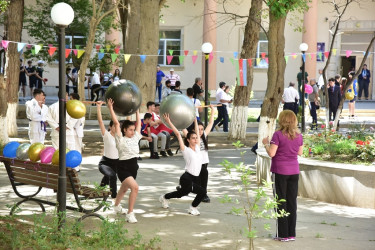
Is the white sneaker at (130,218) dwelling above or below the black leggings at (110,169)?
below

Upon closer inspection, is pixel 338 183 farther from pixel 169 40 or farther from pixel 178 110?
pixel 169 40

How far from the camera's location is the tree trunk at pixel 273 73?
14070mm

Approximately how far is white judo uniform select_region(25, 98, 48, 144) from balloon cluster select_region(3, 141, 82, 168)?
13.9 feet

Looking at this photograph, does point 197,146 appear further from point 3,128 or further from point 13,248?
point 3,128

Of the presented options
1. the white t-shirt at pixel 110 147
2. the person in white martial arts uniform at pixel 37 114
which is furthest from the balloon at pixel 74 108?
the person in white martial arts uniform at pixel 37 114

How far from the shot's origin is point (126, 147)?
Answer: 9.31m

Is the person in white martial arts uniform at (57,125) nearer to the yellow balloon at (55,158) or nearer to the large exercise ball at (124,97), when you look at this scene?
the large exercise ball at (124,97)

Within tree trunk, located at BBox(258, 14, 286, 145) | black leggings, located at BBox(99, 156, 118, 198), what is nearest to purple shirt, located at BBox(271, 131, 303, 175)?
black leggings, located at BBox(99, 156, 118, 198)

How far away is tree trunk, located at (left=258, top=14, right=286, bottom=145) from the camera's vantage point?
1407cm

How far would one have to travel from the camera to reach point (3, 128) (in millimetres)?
17359

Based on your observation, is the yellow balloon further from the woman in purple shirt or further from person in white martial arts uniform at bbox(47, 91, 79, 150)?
person in white martial arts uniform at bbox(47, 91, 79, 150)

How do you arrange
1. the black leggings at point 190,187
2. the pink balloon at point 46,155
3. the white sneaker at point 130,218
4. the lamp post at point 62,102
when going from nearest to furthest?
the lamp post at point 62,102, the white sneaker at point 130,218, the pink balloon at point 46,155, the black leggings at point 190,187

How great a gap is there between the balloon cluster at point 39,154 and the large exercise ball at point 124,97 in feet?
2.98

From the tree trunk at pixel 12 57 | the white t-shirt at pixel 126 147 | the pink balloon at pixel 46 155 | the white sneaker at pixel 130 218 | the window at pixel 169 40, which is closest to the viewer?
the white sneaker at pixel 130 218
